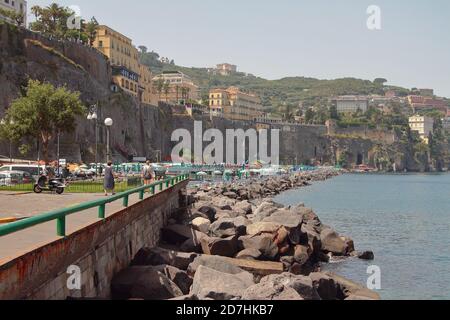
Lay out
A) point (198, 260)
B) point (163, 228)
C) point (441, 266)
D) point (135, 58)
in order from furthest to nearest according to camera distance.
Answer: point (135, 58) → point (441, 266) → point (163, 228) → point (198, 260)

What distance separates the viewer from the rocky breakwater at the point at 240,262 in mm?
13703

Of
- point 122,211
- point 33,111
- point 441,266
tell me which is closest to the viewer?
point 122,211

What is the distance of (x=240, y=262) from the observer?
19609 mm

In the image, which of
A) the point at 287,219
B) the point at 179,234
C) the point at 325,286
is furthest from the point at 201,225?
the point at 325,286

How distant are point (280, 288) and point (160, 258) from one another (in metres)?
5.04

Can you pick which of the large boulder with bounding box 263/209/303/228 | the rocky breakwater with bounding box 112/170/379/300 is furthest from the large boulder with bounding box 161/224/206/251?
the large boulder with bounding box 263/209/303/228

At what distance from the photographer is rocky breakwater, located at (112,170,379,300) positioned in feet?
45.0

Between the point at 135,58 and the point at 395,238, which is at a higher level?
the point at 135,58

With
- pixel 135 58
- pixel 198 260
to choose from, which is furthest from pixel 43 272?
pixel 135 58

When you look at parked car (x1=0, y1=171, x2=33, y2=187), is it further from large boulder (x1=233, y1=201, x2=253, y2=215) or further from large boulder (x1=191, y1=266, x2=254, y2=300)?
large boulder (x1=191, y1=266, x2=254, y2=300)

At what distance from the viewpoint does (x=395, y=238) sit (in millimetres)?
37781

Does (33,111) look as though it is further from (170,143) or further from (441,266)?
(170,143)

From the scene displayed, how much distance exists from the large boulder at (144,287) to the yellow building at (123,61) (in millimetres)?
95543
